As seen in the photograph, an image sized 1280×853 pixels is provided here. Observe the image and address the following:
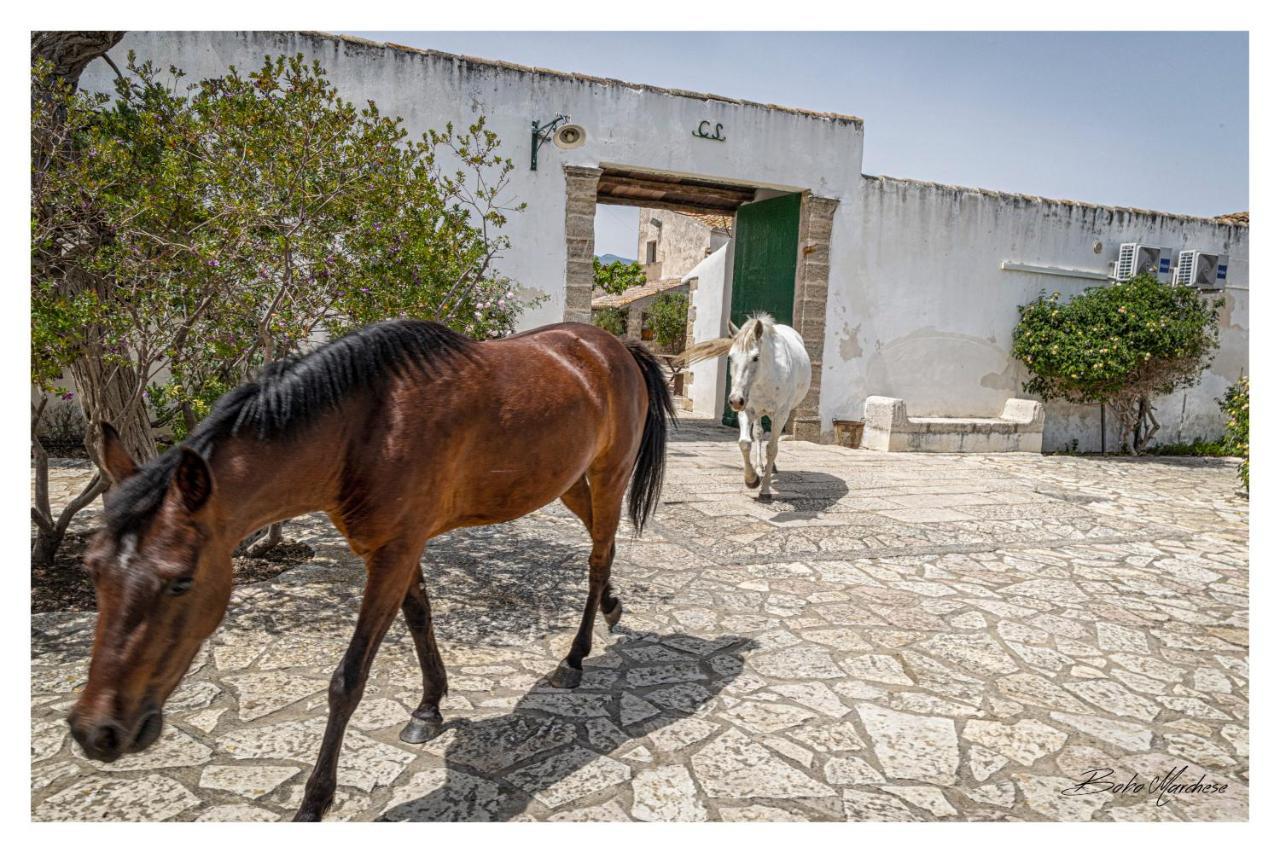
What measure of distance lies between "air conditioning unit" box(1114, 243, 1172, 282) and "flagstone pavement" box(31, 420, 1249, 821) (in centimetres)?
806

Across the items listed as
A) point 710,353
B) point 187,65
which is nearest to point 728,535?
point 710,353

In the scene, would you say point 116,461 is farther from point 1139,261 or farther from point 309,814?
point 1139,261

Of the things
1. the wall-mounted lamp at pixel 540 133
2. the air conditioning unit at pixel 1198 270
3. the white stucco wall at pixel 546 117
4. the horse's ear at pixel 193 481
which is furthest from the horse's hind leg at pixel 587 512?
the air conditioning unit at pixel 1198 270

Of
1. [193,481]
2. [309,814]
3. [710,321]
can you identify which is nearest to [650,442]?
[309,814]

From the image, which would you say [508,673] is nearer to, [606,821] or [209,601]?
[606,821]

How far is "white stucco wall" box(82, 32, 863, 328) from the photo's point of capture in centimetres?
774

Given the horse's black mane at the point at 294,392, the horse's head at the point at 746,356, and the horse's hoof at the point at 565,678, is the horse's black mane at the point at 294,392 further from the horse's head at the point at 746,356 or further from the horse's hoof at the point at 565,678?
the horse's head at the point at 746,356

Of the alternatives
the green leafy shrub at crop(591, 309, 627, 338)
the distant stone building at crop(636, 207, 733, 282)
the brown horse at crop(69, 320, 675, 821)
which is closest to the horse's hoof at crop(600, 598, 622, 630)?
the brown horse at crop(69, 320, 675, 821)

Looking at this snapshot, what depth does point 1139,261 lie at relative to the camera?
38.9ft

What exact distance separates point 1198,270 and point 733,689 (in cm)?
1325

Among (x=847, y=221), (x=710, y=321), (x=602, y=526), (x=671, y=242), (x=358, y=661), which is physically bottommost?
(x=358, y=661)

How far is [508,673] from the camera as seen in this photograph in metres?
3.05

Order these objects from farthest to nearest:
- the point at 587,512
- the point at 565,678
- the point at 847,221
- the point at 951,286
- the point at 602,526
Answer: the point at 951,286
the point at 847,221
the point at 587,512
the point at 602,526
the point at 565,678

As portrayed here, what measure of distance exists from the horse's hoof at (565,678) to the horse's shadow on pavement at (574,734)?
31 mm
